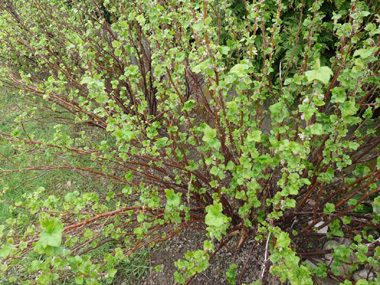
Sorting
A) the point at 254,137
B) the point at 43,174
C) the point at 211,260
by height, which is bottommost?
the point at 211,260

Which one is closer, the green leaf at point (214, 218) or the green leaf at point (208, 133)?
the green leaf at point (214, 218)

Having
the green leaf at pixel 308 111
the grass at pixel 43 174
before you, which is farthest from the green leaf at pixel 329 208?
the grass at pixel 43 174

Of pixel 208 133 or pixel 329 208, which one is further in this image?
pixel 329 208

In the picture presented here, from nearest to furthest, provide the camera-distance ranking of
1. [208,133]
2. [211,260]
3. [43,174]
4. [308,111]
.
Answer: [308,111]
[208,133]
[211,260]
[43,174]

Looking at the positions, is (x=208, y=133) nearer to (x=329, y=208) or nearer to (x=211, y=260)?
(x=329, y=208)

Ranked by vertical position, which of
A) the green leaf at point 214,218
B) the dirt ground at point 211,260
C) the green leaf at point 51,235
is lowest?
the dirt ground at point 211,260

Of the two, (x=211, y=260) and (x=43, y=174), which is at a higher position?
(x=43, y=174)

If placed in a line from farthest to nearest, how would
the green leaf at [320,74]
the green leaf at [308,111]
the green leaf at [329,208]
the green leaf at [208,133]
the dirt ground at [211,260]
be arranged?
the dirt ground at [211,260] → the green leaf at [329,208] → the green leaf at [208,133] → the green leaf at [308,111] → the green leaf at [320,74]

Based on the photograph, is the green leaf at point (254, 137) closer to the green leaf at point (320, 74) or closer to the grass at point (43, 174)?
the green leaf at point (320, 74)

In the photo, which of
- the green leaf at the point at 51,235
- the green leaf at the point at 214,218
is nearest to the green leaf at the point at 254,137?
the green leaf at the point at 214,218

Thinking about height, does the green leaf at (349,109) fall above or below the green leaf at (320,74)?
below

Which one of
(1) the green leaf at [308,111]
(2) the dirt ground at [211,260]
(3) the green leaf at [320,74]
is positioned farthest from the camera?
(2) the dirt ground at [211,260]

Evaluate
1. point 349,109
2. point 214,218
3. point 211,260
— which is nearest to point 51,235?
point 214,218

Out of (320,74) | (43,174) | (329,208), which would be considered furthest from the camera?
(43,174)
